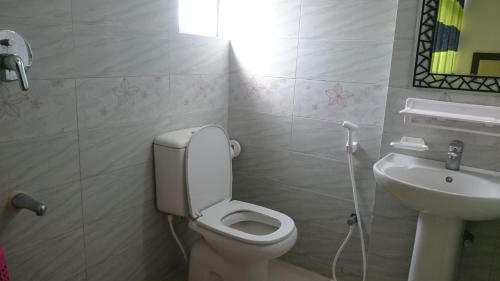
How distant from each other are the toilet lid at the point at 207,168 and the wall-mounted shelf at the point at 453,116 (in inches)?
35.6

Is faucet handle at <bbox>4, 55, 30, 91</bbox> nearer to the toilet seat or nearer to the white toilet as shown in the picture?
the white toilet

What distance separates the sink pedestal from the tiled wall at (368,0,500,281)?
0.13 meters

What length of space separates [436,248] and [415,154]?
1.39 feet

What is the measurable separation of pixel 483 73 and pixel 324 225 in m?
1.12

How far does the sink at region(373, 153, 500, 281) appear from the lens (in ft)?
4.43

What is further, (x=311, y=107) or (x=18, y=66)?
(x=311, y=107)

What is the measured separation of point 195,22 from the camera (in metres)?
2.05

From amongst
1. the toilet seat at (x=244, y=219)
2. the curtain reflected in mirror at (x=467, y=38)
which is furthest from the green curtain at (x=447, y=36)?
the toilet seat at (x=244, y=219)

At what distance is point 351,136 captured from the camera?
186 centimetres

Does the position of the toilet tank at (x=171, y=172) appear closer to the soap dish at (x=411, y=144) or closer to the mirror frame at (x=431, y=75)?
the soap dish at (x=411, y=144)

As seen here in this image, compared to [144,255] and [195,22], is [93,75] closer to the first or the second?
[195,22]

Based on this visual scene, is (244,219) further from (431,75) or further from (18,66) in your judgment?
(18,66)

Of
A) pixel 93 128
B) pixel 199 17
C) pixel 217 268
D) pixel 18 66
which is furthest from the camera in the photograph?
pixel 199 17

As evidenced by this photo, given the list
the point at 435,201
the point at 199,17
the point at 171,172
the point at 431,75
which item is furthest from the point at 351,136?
the point at 199,17
